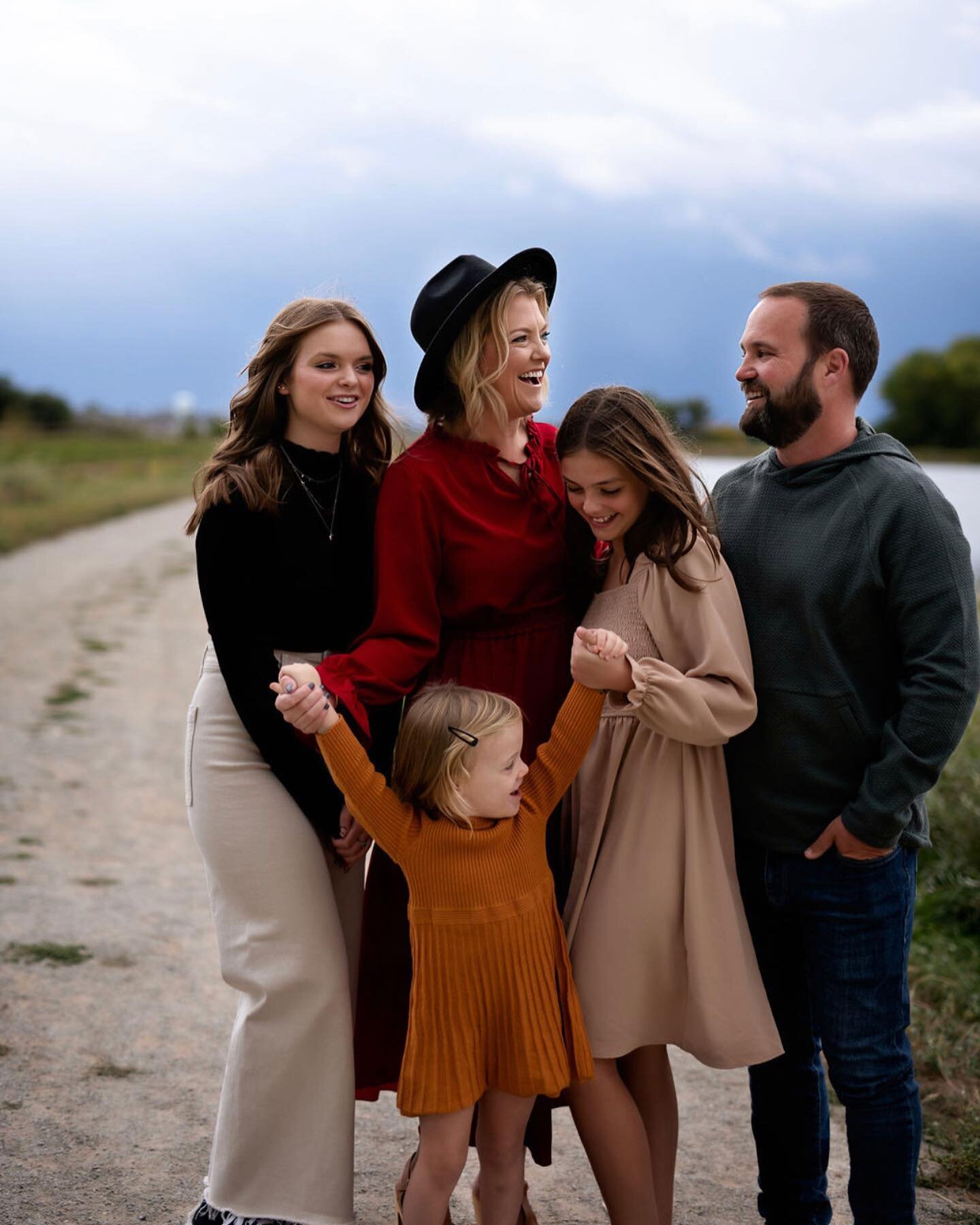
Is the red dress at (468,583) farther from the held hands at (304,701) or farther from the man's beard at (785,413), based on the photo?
the man's beard at (785,413)

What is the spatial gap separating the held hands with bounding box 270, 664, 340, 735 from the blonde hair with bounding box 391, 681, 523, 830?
18cm

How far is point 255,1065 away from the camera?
8.95ft

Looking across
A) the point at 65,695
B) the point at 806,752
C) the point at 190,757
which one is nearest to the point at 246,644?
the point at 190,757

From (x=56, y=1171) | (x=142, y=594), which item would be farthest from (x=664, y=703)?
(x=142, y=594)

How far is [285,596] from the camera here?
A: 110 inches

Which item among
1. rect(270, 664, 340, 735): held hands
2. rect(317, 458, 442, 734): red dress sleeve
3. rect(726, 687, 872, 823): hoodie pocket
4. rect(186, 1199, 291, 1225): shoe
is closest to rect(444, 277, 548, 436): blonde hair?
rect(317, 458, 442, 734): red dress sleeve

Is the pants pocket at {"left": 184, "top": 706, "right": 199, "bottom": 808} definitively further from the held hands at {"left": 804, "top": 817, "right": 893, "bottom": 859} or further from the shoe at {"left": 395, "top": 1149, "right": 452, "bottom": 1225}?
the held hands at {"left": 804, "top": 817, "right": 893, "bottom": 859}

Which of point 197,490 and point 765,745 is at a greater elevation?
point 197,490

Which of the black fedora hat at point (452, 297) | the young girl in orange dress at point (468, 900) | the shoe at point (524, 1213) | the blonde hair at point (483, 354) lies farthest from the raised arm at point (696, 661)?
the shoe at point (524, 1213)

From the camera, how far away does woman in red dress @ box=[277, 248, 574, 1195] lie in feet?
8.81

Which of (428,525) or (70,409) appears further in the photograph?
(70,409)

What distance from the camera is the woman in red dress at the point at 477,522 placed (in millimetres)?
2686

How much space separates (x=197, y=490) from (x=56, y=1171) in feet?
6.12

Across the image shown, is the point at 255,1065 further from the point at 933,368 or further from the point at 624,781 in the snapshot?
the point at 933,368
